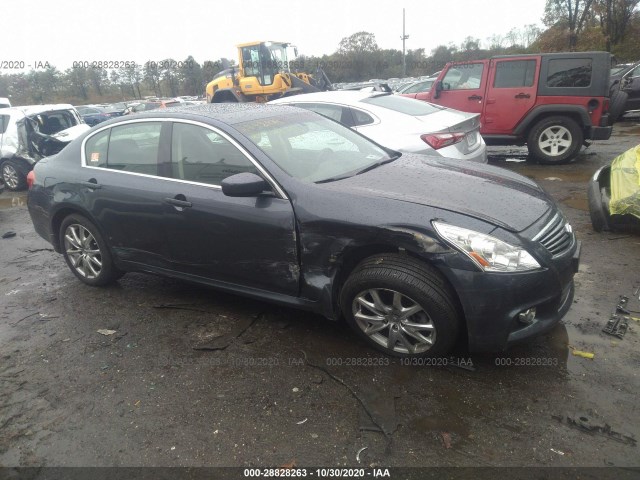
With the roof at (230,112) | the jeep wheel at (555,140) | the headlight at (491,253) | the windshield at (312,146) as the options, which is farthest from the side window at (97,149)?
the jeep wheel at (555,140)

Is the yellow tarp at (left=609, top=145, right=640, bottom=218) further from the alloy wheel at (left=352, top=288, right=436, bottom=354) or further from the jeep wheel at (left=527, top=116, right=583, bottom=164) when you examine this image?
the jeep wheel at (left=527, top=116, right=583, bottom=164)

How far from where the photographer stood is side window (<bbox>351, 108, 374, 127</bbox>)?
20.0ft

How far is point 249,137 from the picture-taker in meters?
3.40

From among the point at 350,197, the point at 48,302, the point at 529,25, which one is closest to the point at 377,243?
the point at 350,197

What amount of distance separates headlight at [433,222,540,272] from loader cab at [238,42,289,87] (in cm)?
1469

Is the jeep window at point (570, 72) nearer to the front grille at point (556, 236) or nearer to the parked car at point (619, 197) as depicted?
the parked car at point (619, 197)

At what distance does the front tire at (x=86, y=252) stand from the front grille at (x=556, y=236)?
3.59 meters

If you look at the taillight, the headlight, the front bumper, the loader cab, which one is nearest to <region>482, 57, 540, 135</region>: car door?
the taillight

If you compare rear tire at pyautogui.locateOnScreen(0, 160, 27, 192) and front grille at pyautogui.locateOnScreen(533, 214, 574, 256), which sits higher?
front grille at pyautogui.locateOnScreen(533, 214, 574, 256)

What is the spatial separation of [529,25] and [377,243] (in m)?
51.1

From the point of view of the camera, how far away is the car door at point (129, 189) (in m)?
3.72

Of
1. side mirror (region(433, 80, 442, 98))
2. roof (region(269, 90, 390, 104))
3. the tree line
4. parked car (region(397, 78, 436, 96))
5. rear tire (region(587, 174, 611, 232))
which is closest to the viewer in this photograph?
rear tire (region(587, 174, 611, 232))

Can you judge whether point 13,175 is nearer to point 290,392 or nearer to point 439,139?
point 439,139

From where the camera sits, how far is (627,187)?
4676 mm
